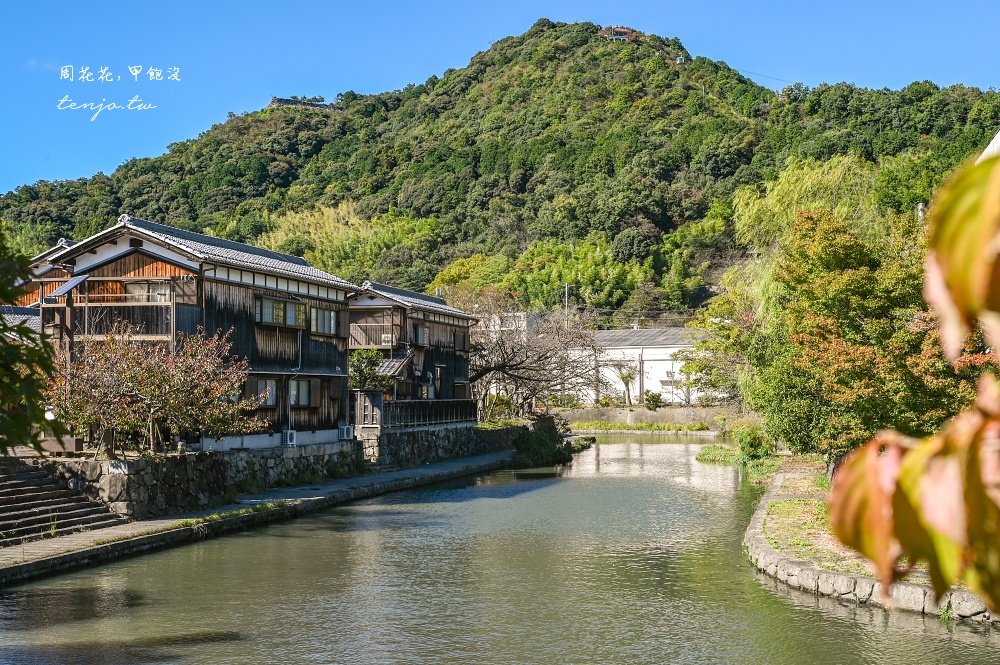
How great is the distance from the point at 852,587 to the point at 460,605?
5847 millimetres

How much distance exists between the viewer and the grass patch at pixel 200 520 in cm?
1750

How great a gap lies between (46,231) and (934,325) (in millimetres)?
70443

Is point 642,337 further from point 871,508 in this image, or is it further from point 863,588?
point 871,508

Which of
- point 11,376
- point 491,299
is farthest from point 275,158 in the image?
point 11,376

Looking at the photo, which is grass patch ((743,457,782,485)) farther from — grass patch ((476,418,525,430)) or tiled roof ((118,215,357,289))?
tiled roof ((118,215,357,289))

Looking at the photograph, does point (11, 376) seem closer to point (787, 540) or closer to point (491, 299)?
point (787, 540)

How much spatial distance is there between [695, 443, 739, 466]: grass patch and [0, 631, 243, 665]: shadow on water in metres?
27.8

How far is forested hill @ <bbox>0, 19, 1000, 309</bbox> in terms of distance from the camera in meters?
77.9

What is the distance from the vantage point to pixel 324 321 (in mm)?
30984

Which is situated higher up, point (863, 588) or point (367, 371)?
point (367, 371)

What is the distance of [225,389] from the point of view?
2167cm

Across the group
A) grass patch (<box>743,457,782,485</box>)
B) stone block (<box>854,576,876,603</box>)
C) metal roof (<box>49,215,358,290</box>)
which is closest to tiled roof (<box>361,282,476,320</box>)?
metal roof (<box>49,215,358,290</box>)

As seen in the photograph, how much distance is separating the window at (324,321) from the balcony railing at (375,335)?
538cm

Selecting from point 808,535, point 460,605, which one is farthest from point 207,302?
point 808,535
